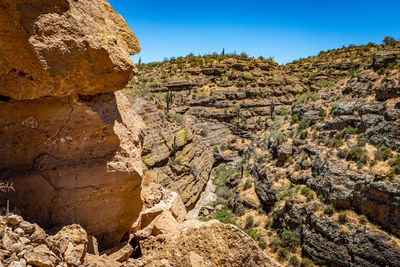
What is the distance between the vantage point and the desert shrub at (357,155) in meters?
14.7

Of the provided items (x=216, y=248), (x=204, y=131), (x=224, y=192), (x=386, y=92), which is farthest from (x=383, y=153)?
(x=204, y=131)

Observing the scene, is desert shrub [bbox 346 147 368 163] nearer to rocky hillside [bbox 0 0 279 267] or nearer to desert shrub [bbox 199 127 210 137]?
rocky hillside [bbox 0 0 279 267]

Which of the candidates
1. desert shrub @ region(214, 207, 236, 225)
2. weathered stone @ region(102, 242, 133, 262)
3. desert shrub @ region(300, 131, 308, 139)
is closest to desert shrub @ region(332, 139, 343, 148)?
desert shrub @ region(300, 131, 308, 139)

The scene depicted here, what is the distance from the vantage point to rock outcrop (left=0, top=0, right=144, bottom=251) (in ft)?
11.5

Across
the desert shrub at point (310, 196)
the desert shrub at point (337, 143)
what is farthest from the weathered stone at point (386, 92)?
the desert shrub at point (310, 196)

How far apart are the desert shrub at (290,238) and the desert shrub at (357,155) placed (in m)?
5.55

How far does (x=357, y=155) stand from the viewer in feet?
49.5

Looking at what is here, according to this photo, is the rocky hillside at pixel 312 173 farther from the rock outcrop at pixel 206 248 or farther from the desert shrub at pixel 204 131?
the rock outcrop at pixel 206 248

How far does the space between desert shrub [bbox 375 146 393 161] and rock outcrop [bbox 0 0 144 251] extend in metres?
14.5

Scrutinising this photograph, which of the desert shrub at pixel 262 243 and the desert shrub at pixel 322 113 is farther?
the desert shrub at pixel 322 113

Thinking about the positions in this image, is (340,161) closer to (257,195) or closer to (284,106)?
(257,195)

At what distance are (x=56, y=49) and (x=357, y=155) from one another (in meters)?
16.2

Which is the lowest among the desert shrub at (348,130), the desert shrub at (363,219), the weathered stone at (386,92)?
the desert shrub at (363,219)

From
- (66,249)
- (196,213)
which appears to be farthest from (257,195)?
(66,249)
